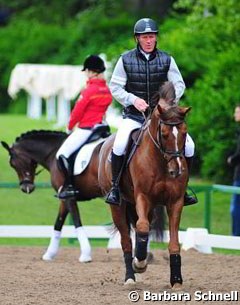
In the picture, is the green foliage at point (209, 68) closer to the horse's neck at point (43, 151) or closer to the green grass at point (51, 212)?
the green grass at point (51, 212)

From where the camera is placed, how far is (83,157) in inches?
526

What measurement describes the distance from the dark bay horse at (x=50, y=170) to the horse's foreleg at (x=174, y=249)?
3000mm

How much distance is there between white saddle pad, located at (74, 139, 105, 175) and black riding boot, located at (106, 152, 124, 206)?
7.66ft

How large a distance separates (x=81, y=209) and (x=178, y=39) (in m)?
5.02

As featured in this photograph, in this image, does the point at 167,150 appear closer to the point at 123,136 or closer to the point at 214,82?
the point at 123,136

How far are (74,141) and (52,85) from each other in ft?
56.3

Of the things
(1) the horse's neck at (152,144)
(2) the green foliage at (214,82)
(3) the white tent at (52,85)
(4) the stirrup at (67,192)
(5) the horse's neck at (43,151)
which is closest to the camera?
(1) the horse's neck at (152,144)

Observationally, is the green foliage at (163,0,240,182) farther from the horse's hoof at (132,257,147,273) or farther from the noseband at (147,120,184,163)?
the noseband at (147,120,184,163)

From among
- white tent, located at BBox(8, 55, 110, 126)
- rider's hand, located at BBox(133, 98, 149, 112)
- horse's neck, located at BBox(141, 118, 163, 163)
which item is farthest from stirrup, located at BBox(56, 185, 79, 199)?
white tent, located at BBox(8, 55, 110, 126)

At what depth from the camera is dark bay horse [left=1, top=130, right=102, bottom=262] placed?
13.4 metres

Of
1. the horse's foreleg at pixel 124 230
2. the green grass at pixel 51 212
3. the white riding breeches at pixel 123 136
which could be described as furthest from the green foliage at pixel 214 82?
the white riding breeches at pixel 123 136

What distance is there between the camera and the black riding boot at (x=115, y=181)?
10891mm

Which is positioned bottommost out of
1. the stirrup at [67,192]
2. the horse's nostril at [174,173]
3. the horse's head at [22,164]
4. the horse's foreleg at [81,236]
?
the horse's foreleg at [81,236]

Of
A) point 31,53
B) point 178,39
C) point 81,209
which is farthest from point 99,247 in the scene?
point 31,53
